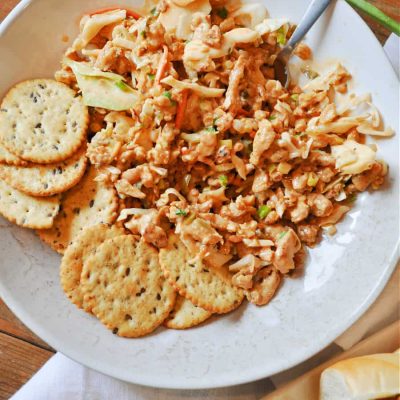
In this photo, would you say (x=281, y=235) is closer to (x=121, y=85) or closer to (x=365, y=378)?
(x=365, y=378)

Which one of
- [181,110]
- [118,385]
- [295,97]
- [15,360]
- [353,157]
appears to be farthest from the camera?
[15,360]

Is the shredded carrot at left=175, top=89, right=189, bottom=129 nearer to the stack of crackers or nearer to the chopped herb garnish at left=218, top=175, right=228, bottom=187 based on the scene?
the chopped herb garnish at left=218, top=175, right=228, bottom=187

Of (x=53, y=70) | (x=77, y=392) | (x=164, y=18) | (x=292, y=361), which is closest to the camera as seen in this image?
(x=292, y=361)

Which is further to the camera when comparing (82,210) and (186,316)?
(82,210)

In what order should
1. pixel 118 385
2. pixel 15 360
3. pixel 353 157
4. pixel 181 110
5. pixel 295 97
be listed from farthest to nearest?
1. pixel 15 360
2. pixel 118 385
3. pixel 295 97
4. pixel 181 110
5. pixel 353 157

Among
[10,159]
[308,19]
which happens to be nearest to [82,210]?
[10,159]

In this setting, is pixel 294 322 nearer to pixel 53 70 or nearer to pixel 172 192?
pixel 172 192

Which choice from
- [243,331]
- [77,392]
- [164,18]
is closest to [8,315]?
[77,392]
